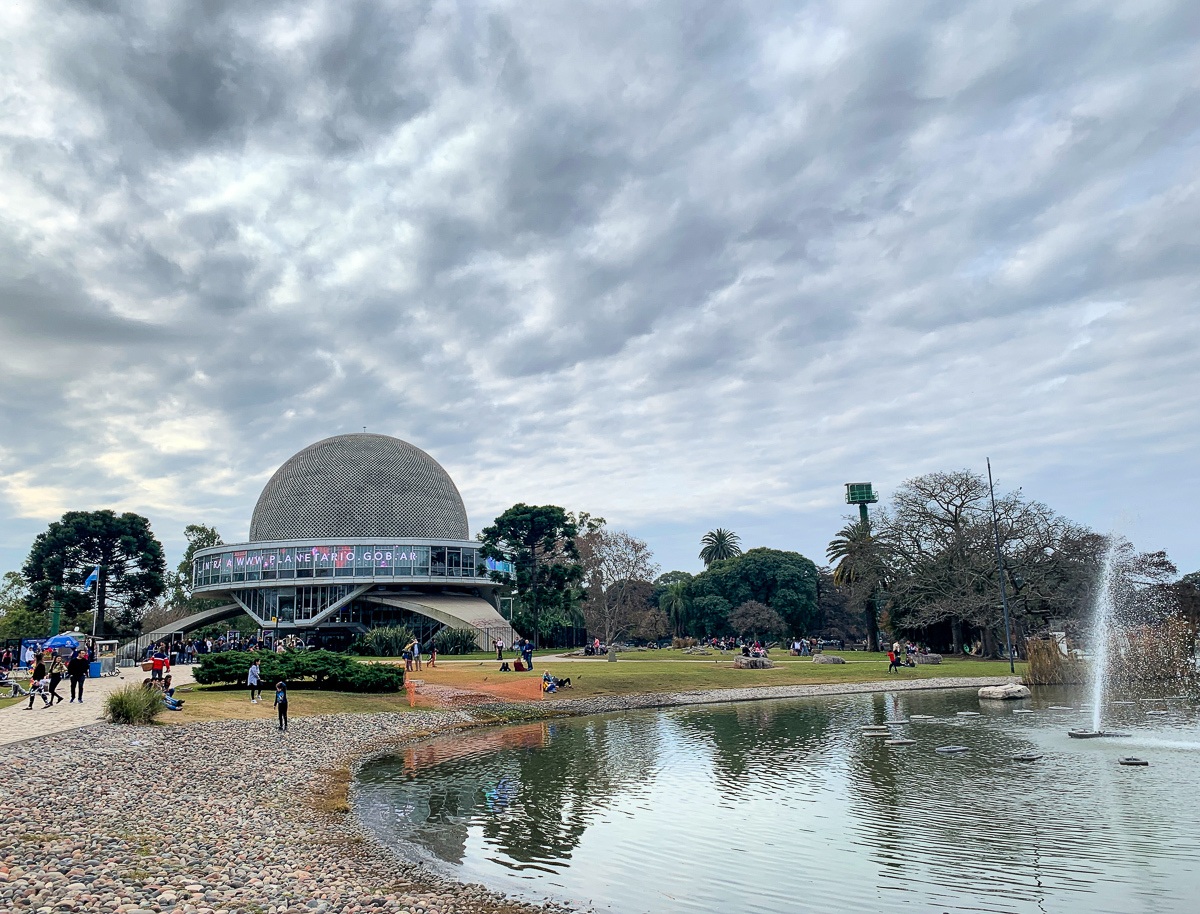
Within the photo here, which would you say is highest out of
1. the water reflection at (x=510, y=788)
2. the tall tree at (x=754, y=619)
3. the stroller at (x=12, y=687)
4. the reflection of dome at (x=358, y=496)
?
the reflection of dome at (x=358, y=496)

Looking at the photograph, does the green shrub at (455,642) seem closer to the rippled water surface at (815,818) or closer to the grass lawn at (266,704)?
the grass lawn at (266,704)

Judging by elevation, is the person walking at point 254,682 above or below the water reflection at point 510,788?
above

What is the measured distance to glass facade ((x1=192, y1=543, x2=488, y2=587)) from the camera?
2549 inches

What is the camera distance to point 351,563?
64.8 metres

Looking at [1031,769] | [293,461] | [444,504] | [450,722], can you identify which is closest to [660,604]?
[444,504]

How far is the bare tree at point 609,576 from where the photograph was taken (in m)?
67.4

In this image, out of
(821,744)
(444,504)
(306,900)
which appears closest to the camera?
(306,900)

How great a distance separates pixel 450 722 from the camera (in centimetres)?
2478

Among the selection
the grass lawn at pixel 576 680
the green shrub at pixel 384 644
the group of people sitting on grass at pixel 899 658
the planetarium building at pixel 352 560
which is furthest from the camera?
the planetarium building at pixel 352 560

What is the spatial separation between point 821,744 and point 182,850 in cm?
1379

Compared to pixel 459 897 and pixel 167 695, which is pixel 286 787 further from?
pixel 167 695

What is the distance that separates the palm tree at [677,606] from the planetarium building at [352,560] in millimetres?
19423

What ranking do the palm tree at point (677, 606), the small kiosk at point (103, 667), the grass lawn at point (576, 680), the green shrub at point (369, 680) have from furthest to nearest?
the palm tree at point (677, 606)
the small kiosk at point (103, 667)
the green shrub at point (369, 680)
the grass lawn at point (576, 680)

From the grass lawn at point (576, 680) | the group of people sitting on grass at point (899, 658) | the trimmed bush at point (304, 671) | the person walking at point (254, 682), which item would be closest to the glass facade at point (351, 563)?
the grass lawn at point (576, 680)
